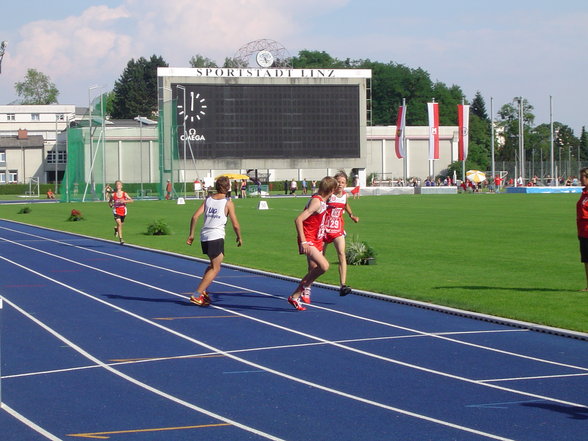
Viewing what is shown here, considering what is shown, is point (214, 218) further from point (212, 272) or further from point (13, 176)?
point (13, 176)

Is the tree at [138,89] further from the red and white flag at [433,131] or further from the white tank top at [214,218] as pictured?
the white tank top at [214,218]

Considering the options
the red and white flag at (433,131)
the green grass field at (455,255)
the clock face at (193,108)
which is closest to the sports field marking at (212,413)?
the green grass field at (455,255)

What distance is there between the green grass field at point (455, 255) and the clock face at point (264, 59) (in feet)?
141

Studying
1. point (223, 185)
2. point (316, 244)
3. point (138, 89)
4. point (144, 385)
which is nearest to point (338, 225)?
point (316, 244)

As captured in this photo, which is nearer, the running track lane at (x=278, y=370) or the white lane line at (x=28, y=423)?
the white lane line at (x=28, y=423)

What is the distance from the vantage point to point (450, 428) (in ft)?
22.9

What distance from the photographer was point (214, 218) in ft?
44.1

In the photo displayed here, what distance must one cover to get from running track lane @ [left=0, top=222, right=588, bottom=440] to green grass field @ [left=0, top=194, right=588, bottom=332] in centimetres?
136

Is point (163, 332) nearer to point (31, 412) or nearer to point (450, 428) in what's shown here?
point (31, 412)

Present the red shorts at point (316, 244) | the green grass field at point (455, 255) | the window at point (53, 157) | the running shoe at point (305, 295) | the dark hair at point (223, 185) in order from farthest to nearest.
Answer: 1. the window at point (53, 157)
2. the green grass field at point (455, 255)
3. the running shoe at point (305, 295)
4. the dark hair at point (223, 185)
5. the red shorts at point (316, 244)

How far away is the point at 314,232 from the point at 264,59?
7020 centimetres

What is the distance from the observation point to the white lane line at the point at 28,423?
6.84m

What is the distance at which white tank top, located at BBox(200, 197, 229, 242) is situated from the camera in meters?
13.4

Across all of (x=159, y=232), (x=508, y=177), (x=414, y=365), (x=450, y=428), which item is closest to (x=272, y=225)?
(x=159, y=232)
